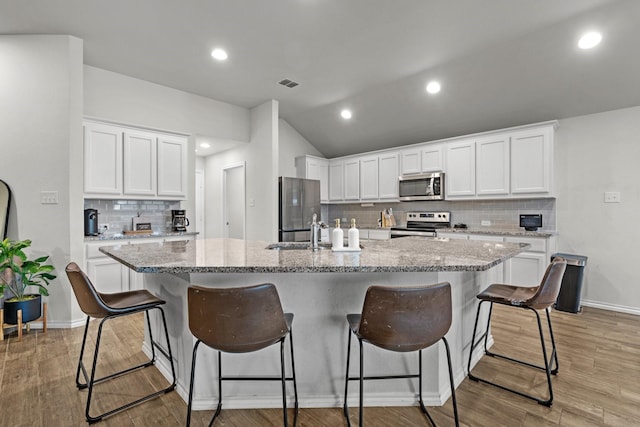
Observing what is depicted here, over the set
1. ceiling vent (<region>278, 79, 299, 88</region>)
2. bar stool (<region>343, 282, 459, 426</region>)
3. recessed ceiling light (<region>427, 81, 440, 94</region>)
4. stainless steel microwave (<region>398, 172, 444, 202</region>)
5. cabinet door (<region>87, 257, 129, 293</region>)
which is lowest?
cabinet door (<region>87, 257, 129, 293</region>)

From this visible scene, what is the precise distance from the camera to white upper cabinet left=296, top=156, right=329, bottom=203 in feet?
20.2

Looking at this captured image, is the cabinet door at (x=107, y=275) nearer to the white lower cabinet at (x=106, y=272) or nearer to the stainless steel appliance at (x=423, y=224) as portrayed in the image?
the white lower cabinet at (x=106, y=272)

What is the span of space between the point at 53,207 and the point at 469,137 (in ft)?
17.0

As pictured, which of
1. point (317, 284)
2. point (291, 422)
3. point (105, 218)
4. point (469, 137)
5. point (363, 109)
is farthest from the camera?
point (363, 109)

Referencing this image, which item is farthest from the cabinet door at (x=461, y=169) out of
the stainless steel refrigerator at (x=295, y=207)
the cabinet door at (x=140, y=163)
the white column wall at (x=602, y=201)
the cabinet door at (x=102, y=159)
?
the cabinet door at (x=102, y=159)

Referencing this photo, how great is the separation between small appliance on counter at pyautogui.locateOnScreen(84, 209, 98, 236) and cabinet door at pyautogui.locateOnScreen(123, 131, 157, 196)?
1.46 feet

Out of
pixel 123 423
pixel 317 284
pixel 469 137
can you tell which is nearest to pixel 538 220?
pixel 469 137

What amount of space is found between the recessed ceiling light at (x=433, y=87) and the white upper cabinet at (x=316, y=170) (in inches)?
98.9

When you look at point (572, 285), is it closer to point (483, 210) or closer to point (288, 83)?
point (483, 210)

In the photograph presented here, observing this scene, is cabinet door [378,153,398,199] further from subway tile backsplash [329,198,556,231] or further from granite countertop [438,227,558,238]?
granite countertop [438,227,558,238]

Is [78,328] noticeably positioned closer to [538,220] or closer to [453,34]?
[453,34]

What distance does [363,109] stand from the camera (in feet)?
17.1

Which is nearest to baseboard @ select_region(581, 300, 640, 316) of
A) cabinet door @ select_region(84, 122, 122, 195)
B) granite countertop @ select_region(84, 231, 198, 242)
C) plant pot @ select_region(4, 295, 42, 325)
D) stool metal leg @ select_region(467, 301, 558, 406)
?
stool metal leg @ select_region(467, 301, 558, 406)

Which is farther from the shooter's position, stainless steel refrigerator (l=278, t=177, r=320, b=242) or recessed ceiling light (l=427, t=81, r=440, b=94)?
stainless steel refrigerator (l=278, t=177, r=320, b=242)
